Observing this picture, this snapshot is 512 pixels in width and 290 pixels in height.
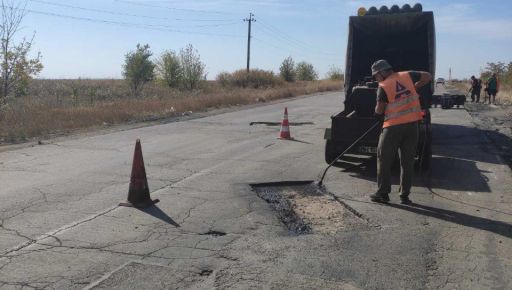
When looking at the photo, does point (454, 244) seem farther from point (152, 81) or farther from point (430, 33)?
point (152, 81)

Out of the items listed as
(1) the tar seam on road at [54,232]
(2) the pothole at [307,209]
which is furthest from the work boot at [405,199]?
(1) the tar seam on road at [54,232]

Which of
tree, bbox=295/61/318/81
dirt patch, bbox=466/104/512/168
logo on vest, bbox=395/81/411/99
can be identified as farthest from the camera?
tree, bbox=295/61/318/81

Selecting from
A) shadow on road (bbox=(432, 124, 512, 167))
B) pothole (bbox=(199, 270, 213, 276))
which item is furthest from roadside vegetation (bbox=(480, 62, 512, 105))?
pothole (bbox=(199, 270, 213, 276))

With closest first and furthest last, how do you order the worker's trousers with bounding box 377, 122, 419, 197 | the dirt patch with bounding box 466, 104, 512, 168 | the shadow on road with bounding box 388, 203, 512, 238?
the shadow on road with bounding box 388, 203, 512, 238 < the worker's trousers with bounding box 377, 122, 419, 197 < the dirt patch with bounding box 466, 104, 512, 168

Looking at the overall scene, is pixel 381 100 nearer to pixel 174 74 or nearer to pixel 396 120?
pixel 396 120

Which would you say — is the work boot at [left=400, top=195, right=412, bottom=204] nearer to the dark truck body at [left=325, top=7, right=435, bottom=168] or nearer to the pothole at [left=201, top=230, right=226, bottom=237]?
the pothole at [left=201, top=230, right=226, bottom=237]

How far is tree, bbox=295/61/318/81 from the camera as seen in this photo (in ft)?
248

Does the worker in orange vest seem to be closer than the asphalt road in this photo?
No

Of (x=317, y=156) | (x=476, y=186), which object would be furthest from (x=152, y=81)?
(x=476, y=186)

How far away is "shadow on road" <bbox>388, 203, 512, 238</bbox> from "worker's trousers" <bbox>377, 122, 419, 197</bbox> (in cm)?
28

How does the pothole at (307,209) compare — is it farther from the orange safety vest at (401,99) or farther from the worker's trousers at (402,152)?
the orange safety vest at (401,99)

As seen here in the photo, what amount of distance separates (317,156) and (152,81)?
1547 inches

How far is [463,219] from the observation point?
6.08 metres

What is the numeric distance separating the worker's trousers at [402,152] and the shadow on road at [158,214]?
9.04 feet
